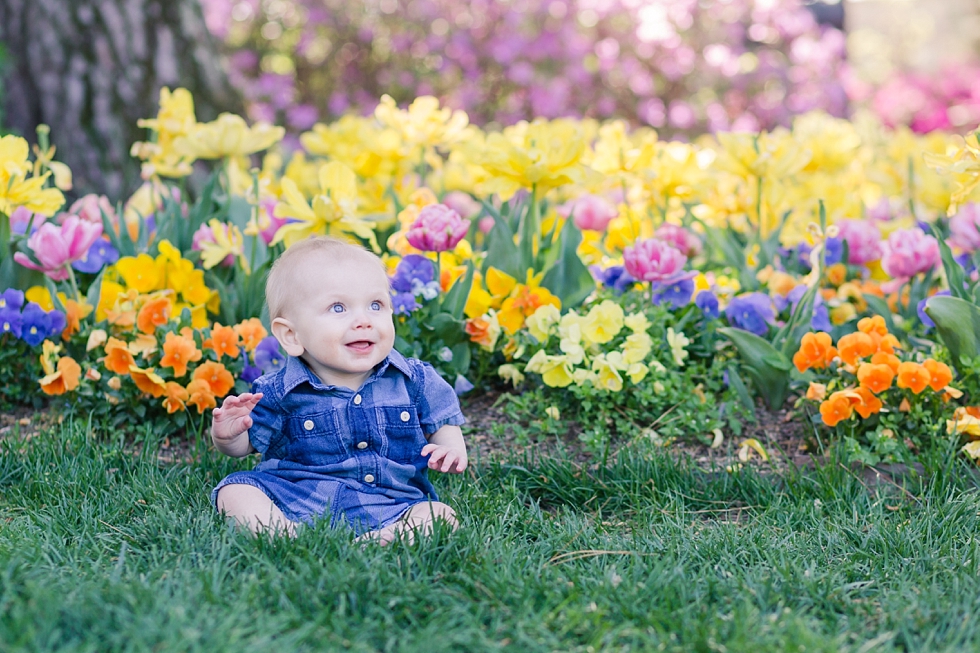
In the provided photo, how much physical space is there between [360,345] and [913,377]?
1401mm

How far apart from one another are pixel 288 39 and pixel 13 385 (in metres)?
5.73

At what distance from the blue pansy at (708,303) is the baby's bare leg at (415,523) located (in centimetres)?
114

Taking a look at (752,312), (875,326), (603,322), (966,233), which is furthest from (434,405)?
(966,233)

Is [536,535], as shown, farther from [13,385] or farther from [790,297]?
[13,385]

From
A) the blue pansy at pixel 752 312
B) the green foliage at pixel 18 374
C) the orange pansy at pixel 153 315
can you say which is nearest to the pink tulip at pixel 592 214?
the blue pansy at pixel 752 312

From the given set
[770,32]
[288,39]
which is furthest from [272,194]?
[770,32]

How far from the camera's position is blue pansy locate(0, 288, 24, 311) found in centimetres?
269

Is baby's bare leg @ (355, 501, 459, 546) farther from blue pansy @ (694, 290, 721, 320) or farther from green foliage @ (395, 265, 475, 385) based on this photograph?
blue pansy @ (694, 290, 721, 320)

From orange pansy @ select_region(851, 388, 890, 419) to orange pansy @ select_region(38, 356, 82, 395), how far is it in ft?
6.75

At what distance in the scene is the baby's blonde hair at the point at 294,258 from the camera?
2.10m

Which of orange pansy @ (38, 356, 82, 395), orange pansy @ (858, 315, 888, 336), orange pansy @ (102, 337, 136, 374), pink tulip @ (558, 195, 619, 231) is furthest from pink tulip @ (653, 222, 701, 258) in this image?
orange pansy @ (38, 356, 82, 395)

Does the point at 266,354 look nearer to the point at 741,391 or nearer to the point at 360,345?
the point at 360,345

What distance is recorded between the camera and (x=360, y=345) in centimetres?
208

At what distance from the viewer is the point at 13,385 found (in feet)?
9.25
